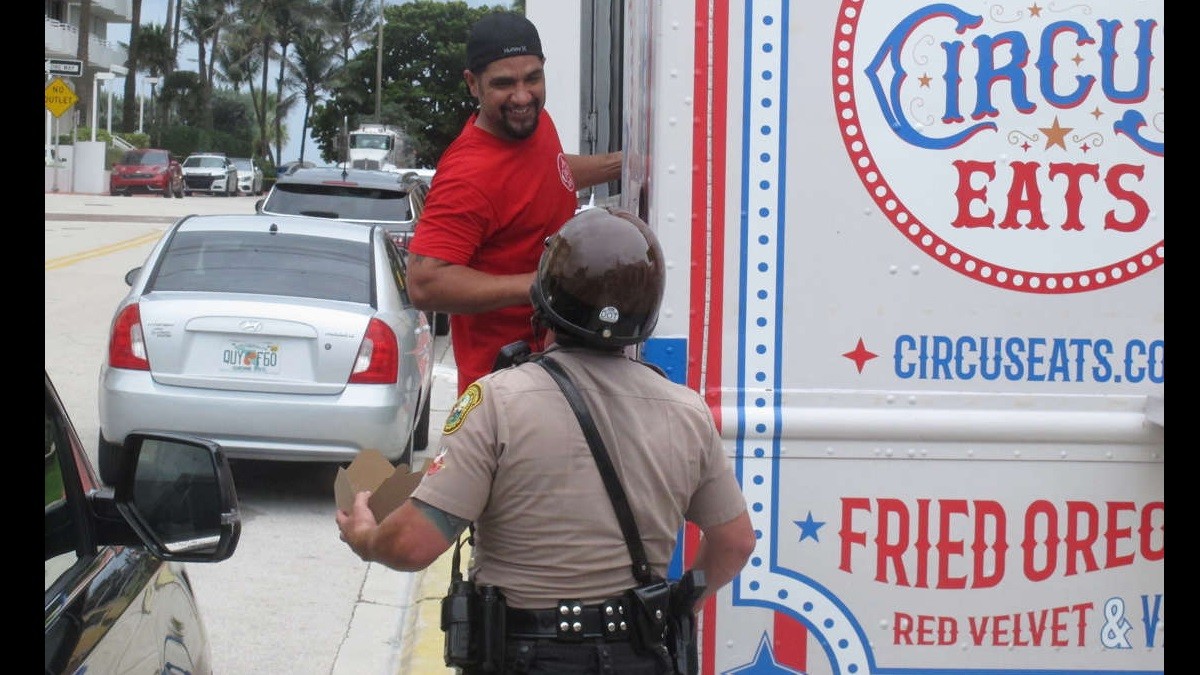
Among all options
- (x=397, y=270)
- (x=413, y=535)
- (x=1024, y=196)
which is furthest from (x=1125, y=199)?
(x=397, y=270)

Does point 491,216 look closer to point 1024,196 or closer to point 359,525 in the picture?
point 359,525

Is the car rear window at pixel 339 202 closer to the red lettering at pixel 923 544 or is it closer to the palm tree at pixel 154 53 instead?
the red lettering at pixel 923 544

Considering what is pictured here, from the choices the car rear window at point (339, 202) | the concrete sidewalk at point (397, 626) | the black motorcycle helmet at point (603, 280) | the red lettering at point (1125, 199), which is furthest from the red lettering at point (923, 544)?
the car rear window at point (339, 202)

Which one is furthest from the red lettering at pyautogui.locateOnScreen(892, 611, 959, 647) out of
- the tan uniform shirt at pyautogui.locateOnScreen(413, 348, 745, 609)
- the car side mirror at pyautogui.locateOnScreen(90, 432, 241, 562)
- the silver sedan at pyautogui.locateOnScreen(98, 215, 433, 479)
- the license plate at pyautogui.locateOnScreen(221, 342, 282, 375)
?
the license plate at pyautogui.locateOnScreen(221, 342, 282, 375)

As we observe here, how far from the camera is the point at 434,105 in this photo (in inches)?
3162

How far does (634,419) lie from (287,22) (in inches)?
3297

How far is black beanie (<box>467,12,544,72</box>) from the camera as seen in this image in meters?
3.47

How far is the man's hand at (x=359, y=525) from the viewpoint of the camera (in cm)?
266

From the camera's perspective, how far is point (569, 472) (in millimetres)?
2557

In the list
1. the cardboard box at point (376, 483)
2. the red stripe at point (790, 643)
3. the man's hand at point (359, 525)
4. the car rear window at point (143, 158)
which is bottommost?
the red stripe at point (790, 643)

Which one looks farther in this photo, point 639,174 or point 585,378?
point 639,174

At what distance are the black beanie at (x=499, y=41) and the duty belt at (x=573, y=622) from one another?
4.90 ft

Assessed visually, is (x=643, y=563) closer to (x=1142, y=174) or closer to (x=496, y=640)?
(x=496, y=640)
